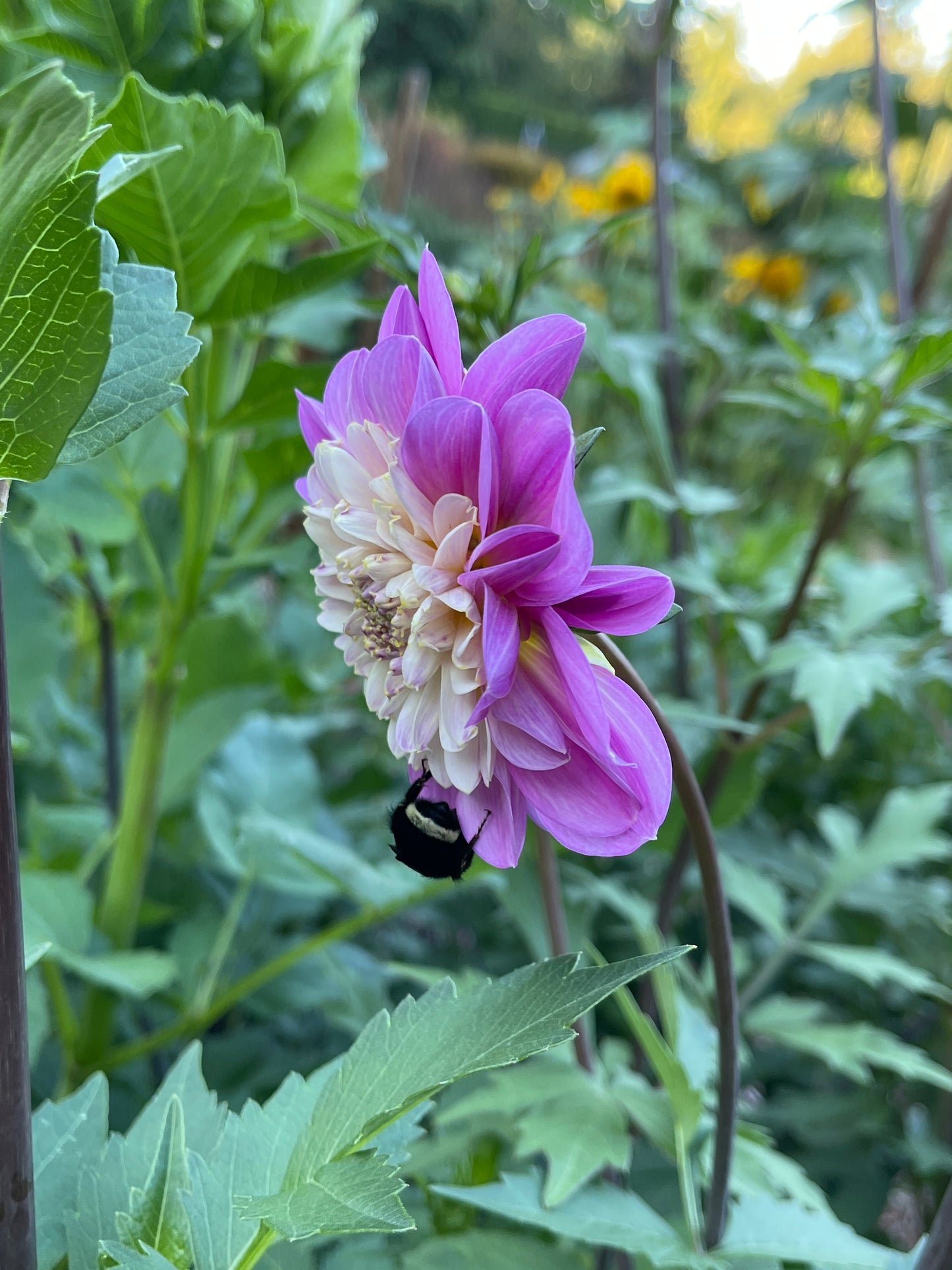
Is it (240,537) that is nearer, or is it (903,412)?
(903,412)

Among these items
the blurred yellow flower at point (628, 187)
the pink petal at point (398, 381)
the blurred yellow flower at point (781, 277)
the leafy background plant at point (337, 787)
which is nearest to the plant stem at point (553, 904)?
the leafy background plant at point (337, 787)

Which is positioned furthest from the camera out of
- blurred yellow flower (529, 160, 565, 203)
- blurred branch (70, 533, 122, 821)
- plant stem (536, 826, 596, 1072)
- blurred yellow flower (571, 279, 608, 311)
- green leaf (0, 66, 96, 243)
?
blurred yellow flower (529, 160, 565, 203)

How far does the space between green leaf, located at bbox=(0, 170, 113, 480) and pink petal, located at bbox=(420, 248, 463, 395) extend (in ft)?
0.30

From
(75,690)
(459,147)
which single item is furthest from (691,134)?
(459,147)

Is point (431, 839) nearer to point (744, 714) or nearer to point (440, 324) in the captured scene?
point (440, 324)

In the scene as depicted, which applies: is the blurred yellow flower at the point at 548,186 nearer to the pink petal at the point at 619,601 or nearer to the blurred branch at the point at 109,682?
the blurred branch at the point at 109,682

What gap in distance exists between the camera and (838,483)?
60cm

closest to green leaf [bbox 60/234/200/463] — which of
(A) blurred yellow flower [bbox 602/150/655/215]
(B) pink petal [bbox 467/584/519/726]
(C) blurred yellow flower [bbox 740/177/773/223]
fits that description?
(B) pink petal [bbox 467/584/519/726]

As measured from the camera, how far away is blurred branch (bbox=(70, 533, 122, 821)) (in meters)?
0.70

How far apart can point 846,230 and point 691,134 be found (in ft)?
7.52

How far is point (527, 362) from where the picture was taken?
272mm

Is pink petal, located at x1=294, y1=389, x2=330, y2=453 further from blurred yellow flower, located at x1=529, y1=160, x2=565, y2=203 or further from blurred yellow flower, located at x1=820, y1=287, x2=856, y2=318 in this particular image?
blurred yellow flower, located at x1=529, y1=160, x2=565, y2=203

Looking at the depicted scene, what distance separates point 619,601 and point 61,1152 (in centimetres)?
29

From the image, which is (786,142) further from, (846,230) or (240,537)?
(240,537)
